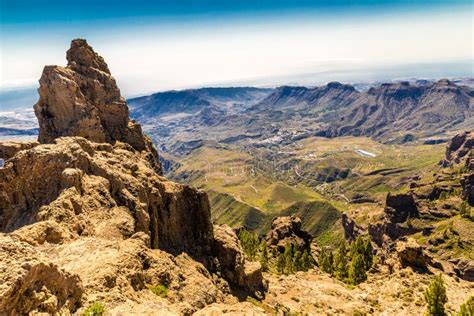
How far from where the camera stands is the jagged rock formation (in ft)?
127

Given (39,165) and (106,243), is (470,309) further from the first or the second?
(39,165)

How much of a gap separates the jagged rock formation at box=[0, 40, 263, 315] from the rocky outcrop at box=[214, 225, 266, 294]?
300 millimetres

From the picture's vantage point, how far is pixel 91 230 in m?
63.4

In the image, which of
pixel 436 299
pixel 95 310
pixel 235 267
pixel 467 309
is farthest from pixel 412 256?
pixel 95 310

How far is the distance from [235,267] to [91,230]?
3691 centimetres

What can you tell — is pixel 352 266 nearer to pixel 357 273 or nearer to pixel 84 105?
pixel 357 273

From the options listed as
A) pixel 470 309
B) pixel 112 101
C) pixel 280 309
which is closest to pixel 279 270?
pixel 280 309

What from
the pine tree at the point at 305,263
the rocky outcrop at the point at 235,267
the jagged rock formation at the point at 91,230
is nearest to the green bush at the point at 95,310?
the jagged rock formation at the point at 91,230

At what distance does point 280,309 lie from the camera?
278ft

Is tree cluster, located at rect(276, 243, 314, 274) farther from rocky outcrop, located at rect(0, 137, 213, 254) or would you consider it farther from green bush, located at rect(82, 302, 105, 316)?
green bush, located at rect(82, 302, 105, 316)

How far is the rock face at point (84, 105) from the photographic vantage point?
119938 mm

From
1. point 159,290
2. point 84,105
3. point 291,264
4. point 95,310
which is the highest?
point 84,105

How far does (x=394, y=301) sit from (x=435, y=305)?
38.8ft

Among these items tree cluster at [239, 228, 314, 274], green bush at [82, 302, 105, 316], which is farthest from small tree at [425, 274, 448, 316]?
green bush at [82, 302, 105, 316]
